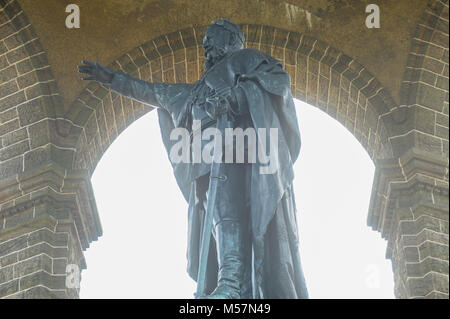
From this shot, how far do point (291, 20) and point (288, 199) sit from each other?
19.1 feet

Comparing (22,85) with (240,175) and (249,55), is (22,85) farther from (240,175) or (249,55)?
(240,175)

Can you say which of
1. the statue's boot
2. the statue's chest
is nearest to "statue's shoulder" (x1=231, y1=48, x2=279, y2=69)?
the statue's chest

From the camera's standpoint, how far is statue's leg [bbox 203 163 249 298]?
4441 millimetres

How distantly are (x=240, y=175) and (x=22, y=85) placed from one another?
563 centimetres

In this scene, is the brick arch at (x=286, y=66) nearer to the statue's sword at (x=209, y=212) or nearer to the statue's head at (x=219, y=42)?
the statue's head at (x=219, y=42)

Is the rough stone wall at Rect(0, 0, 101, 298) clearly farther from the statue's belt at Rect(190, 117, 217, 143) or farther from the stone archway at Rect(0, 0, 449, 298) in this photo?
the statue's belt at Rect(190, 117, 217, 143)

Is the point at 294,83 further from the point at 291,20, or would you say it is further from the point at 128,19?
the point at 128,19

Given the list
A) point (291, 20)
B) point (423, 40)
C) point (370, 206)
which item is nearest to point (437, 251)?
point (370, 206)

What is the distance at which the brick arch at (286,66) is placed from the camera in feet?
33.0

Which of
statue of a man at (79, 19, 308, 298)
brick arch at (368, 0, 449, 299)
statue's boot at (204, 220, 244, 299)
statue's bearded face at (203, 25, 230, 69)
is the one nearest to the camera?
statue's boot at (204, 220, 244, 299)

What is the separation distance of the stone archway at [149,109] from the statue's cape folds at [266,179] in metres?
3.72

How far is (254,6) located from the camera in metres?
10.4

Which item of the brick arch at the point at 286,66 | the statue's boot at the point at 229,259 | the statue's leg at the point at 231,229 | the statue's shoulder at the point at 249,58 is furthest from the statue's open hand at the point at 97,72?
the brick arch at the point at 286,66

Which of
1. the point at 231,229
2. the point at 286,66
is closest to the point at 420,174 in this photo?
the point at 286,66
